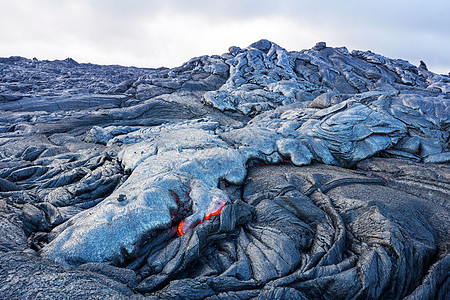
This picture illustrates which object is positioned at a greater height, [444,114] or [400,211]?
[444,114]

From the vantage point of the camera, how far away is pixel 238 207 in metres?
5.54

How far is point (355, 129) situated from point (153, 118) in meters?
12.0

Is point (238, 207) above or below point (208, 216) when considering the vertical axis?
above

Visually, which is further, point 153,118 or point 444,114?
point 153,118

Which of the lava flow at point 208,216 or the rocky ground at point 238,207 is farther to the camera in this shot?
the lava flow at point 208,216

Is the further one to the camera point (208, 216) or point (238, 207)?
point (238, 207)

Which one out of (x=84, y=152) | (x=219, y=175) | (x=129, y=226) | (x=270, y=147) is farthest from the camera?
(x=84, y=152)

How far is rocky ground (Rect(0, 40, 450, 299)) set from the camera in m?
3.77

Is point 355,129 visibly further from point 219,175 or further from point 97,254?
point 97,254

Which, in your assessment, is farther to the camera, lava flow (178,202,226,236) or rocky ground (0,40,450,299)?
lava flow (178,202,226,236)

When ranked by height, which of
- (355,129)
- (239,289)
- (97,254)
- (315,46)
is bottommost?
(239,289)

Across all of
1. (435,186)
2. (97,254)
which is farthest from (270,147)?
(97,254)

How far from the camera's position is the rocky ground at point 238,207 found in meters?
3.77

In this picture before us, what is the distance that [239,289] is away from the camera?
378 cm
